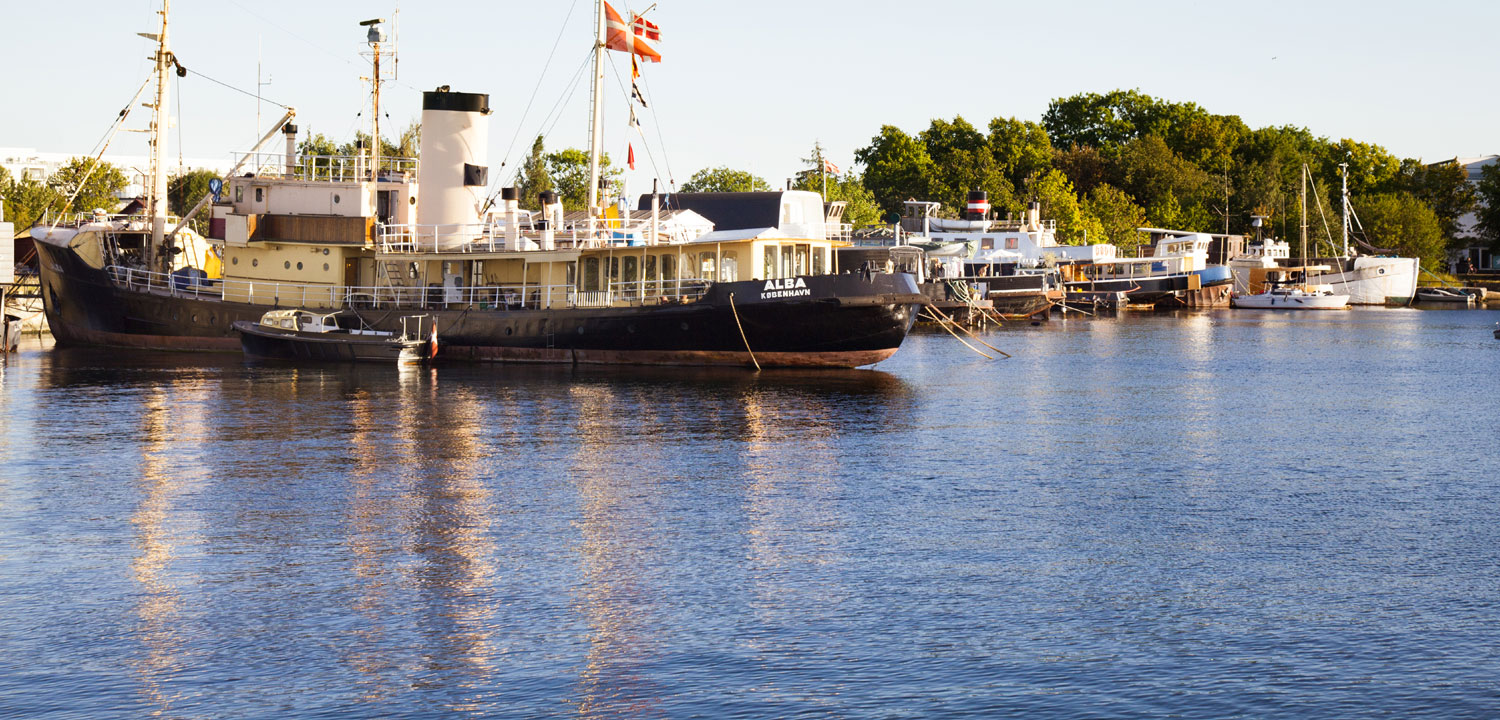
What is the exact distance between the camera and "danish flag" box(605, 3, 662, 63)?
46.9 meters

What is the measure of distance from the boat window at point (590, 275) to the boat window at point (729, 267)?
4829 millimetres

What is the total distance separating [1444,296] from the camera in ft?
374

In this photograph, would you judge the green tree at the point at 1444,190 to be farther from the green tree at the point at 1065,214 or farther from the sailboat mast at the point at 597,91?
the sailboat mast at the point at 597,91

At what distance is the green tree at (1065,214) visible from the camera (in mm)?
123250

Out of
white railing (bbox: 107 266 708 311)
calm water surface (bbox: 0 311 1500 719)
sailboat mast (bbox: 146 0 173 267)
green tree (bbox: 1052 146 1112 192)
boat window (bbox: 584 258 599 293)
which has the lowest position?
calm water surface (bbox: 0 311 1500 719)

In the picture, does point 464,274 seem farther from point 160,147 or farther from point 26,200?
point 26,200

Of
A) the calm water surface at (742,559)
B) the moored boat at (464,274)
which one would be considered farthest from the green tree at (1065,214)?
the calm water surface at (742,559)

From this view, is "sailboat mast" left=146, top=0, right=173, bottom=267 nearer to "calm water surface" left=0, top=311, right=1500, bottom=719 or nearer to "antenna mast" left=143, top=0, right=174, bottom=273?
"antenna mast" left=143, top=0, right=174, bottom=273

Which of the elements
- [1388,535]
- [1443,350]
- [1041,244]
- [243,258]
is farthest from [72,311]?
[1041,244]

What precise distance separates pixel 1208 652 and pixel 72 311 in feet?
174

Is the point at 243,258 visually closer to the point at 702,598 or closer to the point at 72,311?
the point at 72,311

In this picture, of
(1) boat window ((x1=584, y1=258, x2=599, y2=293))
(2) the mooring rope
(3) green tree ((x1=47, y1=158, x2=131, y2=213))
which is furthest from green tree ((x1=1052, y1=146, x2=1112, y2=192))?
(2) the mooring rope

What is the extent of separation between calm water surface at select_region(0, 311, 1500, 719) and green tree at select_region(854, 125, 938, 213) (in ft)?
301

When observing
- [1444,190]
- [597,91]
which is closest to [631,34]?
[597,91]
